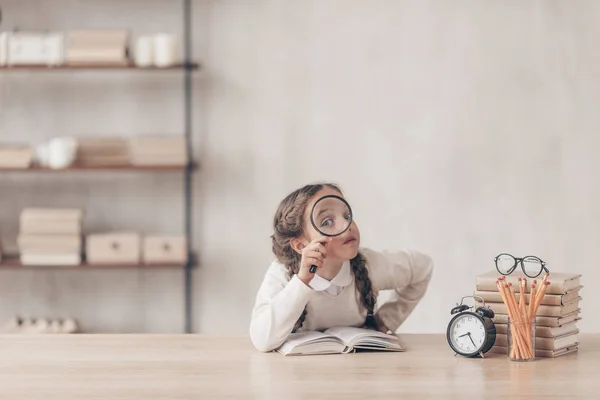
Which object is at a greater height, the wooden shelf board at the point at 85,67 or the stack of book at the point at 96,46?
the stack of book at the point at 96,46

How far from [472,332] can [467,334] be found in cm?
1

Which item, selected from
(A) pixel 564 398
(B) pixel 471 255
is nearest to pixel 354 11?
(B) pixel 471 255

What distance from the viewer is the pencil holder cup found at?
192cm

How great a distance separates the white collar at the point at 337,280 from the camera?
218 centimetres

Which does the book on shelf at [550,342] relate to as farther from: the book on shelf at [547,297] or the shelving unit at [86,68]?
the shelving unit at [86,68]

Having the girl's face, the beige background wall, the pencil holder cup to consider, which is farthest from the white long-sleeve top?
the beige background wall

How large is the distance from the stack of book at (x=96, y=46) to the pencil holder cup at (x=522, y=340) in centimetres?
257

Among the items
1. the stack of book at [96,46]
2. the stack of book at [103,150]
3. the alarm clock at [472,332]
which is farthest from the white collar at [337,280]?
the stack of book at [96,46]

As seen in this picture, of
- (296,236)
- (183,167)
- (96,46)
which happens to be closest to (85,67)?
(96,46)

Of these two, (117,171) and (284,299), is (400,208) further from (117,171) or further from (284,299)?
(284,299)

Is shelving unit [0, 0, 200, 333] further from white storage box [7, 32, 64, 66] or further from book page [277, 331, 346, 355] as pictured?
book page [277, 331, 346, 355]

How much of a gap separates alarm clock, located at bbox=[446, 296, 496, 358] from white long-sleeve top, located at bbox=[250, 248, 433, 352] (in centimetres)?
31

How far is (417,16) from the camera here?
13.9 ft

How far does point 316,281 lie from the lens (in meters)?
2.20
